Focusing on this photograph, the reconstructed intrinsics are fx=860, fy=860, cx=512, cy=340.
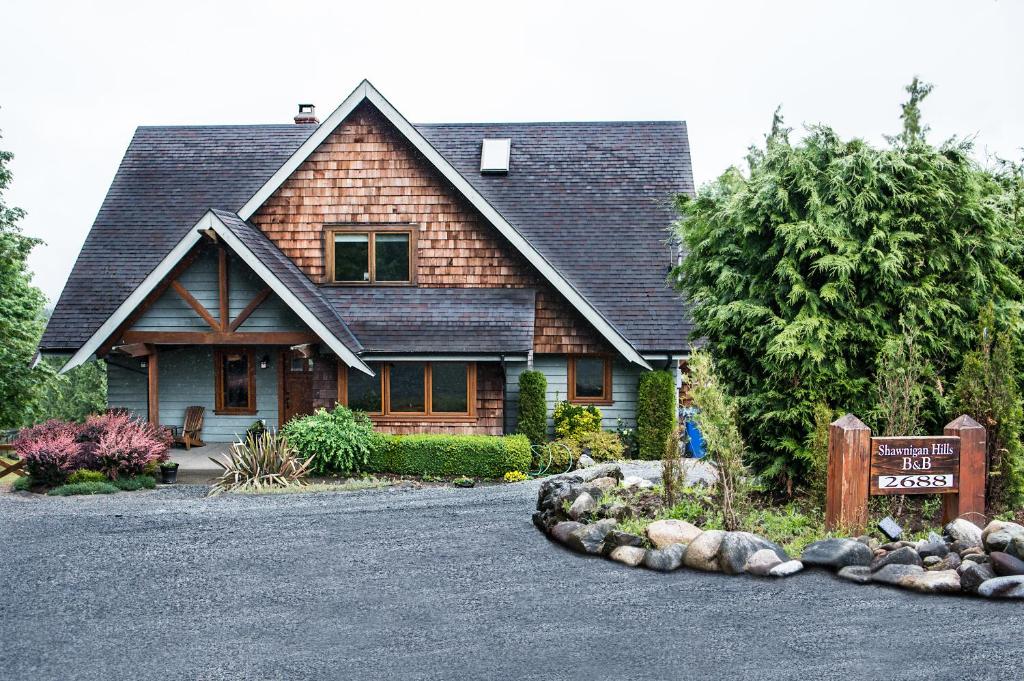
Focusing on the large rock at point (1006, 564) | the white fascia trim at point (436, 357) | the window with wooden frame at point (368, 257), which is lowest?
the large rock at point (1006, 564)

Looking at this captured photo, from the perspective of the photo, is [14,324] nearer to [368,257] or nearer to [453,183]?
[368,257]

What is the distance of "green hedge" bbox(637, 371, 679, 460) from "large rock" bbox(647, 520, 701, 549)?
8.45 meters

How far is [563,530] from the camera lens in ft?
33.1

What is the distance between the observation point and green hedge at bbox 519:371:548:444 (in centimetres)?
1761

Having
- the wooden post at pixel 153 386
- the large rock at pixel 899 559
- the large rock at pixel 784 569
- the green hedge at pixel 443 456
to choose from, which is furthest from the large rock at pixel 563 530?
the wooden post at pixel 153 386

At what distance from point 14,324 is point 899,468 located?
22.2 metres

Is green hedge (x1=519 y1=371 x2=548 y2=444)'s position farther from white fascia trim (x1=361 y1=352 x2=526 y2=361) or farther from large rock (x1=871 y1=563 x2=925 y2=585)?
large rock (x1=871 y1=563 x2=925 y2=585)

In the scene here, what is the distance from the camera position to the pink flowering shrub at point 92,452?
14383 millimetres

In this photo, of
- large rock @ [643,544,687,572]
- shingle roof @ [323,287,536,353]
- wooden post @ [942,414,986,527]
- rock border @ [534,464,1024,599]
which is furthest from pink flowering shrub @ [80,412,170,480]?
wooden post @ [942,414,986,527]

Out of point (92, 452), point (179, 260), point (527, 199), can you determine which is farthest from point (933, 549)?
point (527, 199)

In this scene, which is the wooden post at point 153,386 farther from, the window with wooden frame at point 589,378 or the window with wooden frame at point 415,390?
the window with wooden frame at point 589,378

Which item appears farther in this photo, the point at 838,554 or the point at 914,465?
the point at 914,465

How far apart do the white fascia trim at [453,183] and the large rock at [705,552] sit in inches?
335

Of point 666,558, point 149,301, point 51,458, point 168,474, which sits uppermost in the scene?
point 149,301
